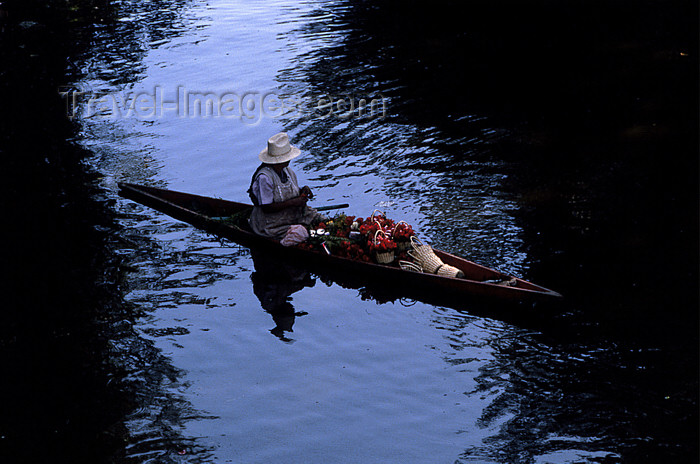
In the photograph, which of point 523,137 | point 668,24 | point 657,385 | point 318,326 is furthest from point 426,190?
point 668,24

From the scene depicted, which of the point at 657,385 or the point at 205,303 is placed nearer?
the point at 657,385

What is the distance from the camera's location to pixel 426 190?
1170 cm

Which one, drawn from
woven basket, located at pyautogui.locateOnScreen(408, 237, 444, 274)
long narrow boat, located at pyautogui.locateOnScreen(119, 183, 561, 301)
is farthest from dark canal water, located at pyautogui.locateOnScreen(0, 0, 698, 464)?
woven basket, located at pyautogui.locateOnScreen(408, 237, 444, 274)

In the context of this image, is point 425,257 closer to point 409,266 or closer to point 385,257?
point 409,266

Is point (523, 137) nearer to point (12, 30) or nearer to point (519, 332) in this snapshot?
point (519, 332)

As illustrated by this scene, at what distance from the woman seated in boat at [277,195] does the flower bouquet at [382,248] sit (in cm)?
126

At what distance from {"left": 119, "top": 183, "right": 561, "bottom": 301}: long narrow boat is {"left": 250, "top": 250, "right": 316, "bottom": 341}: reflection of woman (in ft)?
0.49

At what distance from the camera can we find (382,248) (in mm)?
9266

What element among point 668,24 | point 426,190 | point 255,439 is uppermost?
point 668,24

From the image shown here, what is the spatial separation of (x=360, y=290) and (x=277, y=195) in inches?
67.6

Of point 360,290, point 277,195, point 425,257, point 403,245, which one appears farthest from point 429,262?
point 277,195

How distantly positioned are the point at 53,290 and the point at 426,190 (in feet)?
17.5

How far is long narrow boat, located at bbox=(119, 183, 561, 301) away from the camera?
335 inches

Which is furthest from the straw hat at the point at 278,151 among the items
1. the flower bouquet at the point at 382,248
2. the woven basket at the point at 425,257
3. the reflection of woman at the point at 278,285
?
the woven basket at the point at 425,257
